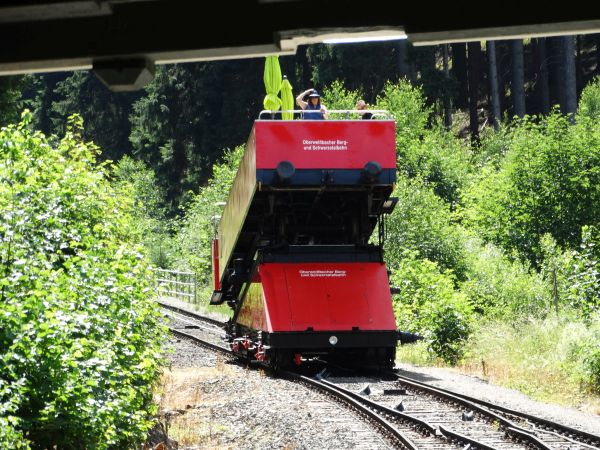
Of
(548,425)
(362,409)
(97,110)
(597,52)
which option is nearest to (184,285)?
(597,52)

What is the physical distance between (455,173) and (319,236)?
28.4 meters

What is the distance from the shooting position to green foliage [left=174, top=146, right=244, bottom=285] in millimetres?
46938

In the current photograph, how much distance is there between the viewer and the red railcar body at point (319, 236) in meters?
19.0

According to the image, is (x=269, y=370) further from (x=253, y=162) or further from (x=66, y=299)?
(x=66, y=299)

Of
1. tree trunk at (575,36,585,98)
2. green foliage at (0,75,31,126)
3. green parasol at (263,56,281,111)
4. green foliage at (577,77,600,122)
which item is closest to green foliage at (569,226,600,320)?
green parasol at (263,56,281,111)

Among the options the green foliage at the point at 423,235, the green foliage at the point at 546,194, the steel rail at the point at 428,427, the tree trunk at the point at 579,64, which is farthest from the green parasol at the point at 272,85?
the tree trunk at the point at 579,64

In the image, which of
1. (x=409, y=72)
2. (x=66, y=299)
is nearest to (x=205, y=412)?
(x=66, y=299)

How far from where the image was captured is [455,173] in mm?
48594

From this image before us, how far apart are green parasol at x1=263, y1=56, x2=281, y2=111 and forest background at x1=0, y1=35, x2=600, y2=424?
343 centimetres

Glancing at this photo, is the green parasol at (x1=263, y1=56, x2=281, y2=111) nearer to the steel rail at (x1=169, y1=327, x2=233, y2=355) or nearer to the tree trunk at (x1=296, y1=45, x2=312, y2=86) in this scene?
the steel rail at (x1=169, y1=327, x2=233, y2=355)

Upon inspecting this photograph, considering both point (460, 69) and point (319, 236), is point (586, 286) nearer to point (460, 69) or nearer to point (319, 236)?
point (319, 236)

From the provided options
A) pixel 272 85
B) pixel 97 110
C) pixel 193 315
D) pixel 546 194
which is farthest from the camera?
pixel 97 110

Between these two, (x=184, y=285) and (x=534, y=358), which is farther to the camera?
(x=184, y=285)

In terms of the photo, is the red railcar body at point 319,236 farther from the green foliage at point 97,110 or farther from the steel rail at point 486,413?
the green foliage at point 97,110
